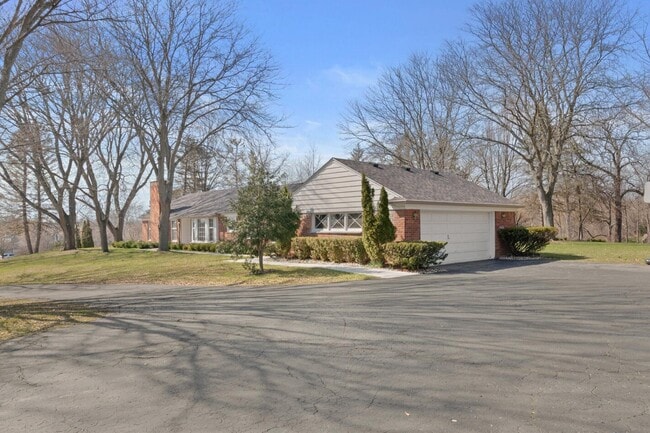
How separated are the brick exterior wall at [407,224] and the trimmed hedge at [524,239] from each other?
5.26m

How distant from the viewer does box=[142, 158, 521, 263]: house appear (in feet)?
53.1

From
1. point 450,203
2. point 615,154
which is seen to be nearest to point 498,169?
point 615,154

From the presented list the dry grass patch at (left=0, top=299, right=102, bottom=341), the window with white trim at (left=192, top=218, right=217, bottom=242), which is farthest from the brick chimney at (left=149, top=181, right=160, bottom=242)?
A: the dry grass patch at (left=0, top=299, right=102, bottom=341)

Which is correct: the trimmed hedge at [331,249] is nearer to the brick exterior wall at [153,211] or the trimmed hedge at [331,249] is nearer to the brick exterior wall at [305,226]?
the brick exterior wall at [305,226]

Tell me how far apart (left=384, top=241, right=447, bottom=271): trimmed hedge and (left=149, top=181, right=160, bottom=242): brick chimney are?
88.2ft

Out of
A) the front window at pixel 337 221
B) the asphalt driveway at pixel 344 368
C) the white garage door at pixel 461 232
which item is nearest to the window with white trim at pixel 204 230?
the front window at pixel 337 221

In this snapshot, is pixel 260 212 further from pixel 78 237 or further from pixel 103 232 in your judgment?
pixel 78 237

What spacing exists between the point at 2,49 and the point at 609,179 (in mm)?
39747

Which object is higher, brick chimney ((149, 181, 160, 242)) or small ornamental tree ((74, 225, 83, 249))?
brick chimney ((149, 181, 160, 242))

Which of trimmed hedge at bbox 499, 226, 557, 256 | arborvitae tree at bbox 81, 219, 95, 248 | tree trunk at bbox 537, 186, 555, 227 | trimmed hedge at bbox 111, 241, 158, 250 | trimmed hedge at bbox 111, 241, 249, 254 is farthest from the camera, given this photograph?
arborvitae tree at bbox 81, 219, 95, 248

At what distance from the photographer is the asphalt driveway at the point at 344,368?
3557mm

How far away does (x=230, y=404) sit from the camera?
12.7 feet

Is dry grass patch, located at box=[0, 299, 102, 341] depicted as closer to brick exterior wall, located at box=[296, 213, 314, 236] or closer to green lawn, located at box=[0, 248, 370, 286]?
green lawn, located at box=[0, 248, 370, 286]

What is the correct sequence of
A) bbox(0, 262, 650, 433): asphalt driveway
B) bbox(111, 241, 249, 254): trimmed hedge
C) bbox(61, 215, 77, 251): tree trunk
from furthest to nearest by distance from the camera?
1. bbox(61, 215, 77, 251): tree trunk
2. bbox(111, 241, 249, 254): trimmed hedge
3. bbox(0, 262, 650, 433): asphalt driveway
